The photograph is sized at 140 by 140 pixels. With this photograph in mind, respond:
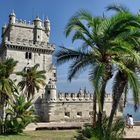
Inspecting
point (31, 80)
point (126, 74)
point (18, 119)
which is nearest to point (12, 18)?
point (31, 80)

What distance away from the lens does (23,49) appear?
57438mm

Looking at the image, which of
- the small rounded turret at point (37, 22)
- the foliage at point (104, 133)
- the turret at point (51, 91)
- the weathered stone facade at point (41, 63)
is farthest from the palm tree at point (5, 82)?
the small rounded turret at point (37, 22)

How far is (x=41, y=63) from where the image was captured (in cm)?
5922

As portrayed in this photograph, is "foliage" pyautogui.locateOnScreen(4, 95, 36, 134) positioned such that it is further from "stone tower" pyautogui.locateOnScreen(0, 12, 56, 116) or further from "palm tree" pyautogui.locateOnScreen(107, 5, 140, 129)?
"stone tower" pyautogui.locateOnScreen(0, 12, 56, 116)

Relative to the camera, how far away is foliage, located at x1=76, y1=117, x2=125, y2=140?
651 inches

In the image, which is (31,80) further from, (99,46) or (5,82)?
(99,46)

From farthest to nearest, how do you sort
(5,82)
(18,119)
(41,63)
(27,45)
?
(41,63) < (27,45) < (5,82) < (18,119)

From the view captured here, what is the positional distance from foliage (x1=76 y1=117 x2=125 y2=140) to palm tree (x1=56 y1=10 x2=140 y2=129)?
816mm

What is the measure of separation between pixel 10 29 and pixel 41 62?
7581 millimetres

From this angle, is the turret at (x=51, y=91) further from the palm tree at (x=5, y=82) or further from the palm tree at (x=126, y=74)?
the palm tree at (x=126, y=74)

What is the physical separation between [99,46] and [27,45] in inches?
1599

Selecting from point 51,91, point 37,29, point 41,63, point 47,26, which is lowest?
point 51,91

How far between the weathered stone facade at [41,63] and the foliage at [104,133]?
3669cm

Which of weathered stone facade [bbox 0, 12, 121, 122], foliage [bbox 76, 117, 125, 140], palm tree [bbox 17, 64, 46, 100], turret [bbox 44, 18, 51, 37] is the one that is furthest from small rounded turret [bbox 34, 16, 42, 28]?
foliage [bbox 76, 117, 125, 140]
